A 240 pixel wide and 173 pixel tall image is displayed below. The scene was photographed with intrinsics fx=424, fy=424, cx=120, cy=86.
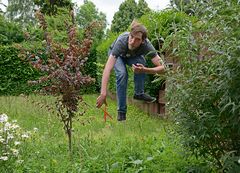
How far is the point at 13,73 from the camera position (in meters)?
15.4

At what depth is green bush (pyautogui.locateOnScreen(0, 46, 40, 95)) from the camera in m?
15.3

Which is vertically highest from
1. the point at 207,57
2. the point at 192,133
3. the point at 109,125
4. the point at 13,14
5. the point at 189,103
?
the point at 13,14

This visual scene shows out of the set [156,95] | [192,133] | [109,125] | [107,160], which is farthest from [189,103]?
[156,95]

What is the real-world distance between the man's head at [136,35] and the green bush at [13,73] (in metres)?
10.6

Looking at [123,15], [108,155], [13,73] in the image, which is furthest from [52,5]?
[108,155]

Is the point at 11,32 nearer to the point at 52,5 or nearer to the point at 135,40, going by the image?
the point at 52,5

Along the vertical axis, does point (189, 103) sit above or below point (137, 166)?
above

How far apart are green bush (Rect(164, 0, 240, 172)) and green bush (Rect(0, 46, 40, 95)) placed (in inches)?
494

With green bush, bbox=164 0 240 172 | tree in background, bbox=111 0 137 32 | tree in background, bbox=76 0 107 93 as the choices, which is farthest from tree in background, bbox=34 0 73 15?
green bush, bbox=164 0 240 172

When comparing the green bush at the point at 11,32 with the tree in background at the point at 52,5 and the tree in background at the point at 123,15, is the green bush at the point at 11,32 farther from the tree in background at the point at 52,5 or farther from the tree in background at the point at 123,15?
the tree in background at the point at 52,5

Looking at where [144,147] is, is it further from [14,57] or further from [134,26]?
[14,57]

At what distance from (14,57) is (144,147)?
11806 millimetres

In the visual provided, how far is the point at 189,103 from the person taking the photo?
10.8ft

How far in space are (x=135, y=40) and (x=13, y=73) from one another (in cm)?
1104
